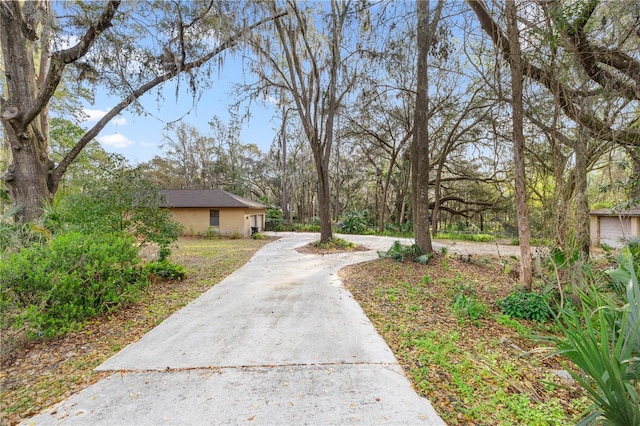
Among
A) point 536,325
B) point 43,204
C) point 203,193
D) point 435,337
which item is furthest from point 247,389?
point 203,193

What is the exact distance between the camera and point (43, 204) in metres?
6.41

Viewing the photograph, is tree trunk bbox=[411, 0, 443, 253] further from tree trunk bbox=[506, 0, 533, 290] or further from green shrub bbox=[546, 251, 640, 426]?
green shrub bbox=[546, 251, 640, 426]

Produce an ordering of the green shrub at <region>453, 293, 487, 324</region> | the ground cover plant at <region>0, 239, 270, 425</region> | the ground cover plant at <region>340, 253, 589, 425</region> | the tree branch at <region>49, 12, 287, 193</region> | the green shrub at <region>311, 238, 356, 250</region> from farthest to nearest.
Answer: the green shrub at <region>311, 238, 356, 250</region> < the tree branch at <region>49, 12, 287, 193</region> < the green shrub at <region>453, 293, 487, 324</region> < the ground cover plant at <region>0, 239, 270, 425</region> < the ground cover plant at <region>340, 253, 589, 425</region>

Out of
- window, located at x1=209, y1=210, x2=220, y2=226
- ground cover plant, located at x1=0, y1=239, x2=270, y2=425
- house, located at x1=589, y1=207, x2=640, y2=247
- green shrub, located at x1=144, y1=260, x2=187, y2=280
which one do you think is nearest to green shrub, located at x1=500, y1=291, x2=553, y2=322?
ground cover plant, located at x1=0, y1=239, x2=270, y2=425

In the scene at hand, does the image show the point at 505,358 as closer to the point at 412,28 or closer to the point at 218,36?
the point at 412,28

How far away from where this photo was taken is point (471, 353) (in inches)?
121

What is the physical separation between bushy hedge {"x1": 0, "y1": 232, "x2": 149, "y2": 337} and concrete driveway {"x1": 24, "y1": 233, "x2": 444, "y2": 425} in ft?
3.32

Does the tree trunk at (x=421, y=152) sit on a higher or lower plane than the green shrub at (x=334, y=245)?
higher

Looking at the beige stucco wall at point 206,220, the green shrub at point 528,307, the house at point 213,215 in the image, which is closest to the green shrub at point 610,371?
the green shrub at point 528,307

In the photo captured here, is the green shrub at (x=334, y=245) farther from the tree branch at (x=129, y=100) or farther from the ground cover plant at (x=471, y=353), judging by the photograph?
the tree branch at (x=129, y=100)

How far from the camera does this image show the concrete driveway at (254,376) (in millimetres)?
2047

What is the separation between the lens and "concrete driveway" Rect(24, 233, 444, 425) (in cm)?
205

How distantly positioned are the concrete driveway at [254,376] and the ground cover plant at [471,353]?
254mm

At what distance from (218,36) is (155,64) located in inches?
73.5
